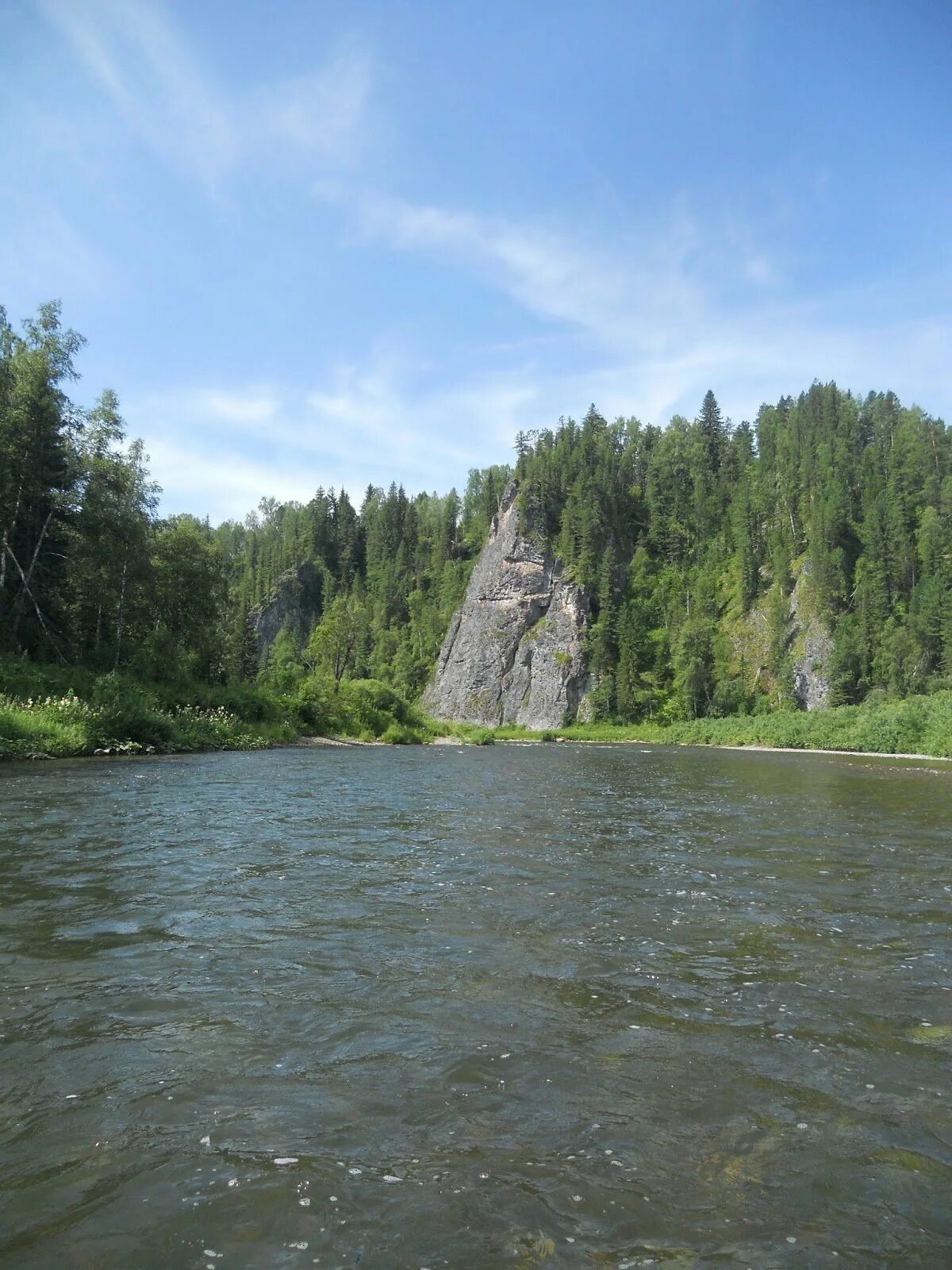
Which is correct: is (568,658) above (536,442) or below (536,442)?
below

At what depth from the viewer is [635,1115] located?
507cm

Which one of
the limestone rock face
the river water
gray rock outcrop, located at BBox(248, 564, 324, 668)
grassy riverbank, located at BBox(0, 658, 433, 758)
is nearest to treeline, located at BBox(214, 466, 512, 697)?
gray rock outcrop, located at BBox(248, 564, 324, 668)

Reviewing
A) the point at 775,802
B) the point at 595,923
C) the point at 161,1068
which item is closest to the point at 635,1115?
the point at 161,1068

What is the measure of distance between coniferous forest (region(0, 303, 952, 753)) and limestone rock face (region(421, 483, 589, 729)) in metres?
3.80

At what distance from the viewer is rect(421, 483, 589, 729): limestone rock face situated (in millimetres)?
122938

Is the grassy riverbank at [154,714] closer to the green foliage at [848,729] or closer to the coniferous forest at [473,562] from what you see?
the coniferous forest at [473,562]

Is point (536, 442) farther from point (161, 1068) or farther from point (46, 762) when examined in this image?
Result: point (161, 1068)

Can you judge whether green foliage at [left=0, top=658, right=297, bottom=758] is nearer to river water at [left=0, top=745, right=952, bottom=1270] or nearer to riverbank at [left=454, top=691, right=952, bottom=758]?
river water at [left=0, top=745, right=952, bottom=1270]

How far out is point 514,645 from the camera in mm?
130125

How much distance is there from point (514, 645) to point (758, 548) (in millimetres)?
43500

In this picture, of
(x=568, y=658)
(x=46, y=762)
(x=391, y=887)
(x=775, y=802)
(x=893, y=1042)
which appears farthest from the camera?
(x=568, y=658)

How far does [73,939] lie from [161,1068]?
344 centimetres

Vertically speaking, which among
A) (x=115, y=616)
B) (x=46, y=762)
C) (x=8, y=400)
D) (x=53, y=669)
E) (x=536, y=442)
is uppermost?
(x=536, y=442)

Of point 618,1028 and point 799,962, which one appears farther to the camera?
point 799,962
